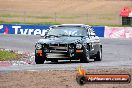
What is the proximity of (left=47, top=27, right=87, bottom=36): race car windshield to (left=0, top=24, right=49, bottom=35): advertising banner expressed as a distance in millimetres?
22600

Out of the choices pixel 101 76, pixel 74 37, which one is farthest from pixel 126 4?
pixel 101 76

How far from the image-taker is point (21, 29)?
45438mm

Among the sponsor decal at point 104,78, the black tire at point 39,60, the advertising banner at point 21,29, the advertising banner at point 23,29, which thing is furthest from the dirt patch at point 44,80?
the advertising banner at point 21,29

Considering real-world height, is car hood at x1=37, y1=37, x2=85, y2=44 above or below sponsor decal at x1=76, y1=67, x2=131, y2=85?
above

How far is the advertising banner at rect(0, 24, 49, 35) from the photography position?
44438 millimetres

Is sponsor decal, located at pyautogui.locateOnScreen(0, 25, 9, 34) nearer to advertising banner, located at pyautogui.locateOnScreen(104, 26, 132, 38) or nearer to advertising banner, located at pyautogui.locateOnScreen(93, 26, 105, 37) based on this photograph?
advertising banner, located at pyautogui.locateOnScreen(93, 26, 105, 37)

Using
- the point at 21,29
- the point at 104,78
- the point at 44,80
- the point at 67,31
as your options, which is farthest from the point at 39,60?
the point at 21,29

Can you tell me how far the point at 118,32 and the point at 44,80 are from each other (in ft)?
92.2

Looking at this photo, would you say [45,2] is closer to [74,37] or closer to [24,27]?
[24,27]

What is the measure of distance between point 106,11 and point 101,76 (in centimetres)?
5694

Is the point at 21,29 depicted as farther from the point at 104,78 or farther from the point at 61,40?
the point at 104,78

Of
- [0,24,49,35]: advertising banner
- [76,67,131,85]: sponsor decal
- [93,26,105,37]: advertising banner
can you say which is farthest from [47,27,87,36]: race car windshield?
[0,24,49,35]: advertising banner

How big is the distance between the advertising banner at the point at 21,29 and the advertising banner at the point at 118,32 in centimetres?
489

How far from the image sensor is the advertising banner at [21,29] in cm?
4444
